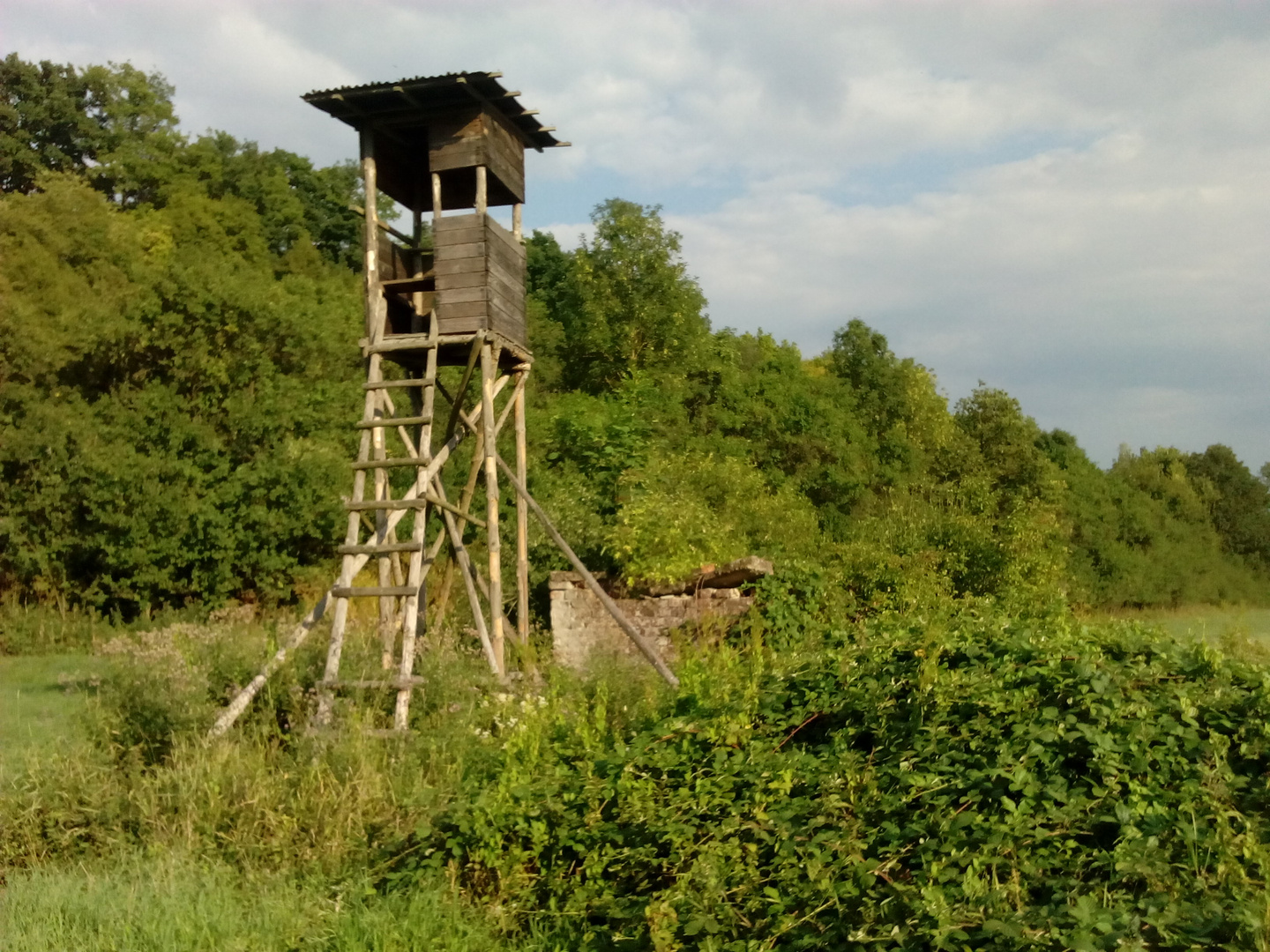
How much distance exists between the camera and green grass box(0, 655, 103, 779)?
26.8ft

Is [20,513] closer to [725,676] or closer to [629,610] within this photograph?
[629,610]

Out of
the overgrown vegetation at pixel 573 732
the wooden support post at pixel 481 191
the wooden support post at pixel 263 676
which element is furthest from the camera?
the wooden support post at pixel 481 191

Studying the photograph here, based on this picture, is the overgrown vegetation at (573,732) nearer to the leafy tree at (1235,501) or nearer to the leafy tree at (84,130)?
the leafy tree at (84,130)

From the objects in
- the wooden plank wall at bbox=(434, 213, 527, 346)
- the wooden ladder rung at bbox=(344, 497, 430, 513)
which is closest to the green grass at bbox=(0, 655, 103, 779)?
the wooden ladder rung at bbox=(344, 497, 430, 513)

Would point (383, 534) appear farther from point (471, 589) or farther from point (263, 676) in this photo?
point (263, 676)

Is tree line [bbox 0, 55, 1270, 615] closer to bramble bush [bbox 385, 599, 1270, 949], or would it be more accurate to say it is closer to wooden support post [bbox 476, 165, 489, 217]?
wooden support post [bbox 476, 165, 489, 217]

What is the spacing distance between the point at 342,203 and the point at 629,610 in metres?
27.6

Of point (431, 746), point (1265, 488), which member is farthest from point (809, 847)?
point (1265, 488)

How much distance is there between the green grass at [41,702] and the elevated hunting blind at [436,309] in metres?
2.17

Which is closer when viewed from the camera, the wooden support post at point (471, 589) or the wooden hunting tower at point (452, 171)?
the wooden support post at point (471, 589)

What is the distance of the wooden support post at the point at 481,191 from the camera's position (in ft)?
35.8

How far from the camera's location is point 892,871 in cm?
464

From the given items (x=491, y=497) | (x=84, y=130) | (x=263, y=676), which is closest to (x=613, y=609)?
(x=491, y=497)

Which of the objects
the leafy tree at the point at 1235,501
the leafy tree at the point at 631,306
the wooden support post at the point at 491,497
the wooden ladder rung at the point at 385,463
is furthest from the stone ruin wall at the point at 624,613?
the leafy tree at the point at 1235,501
